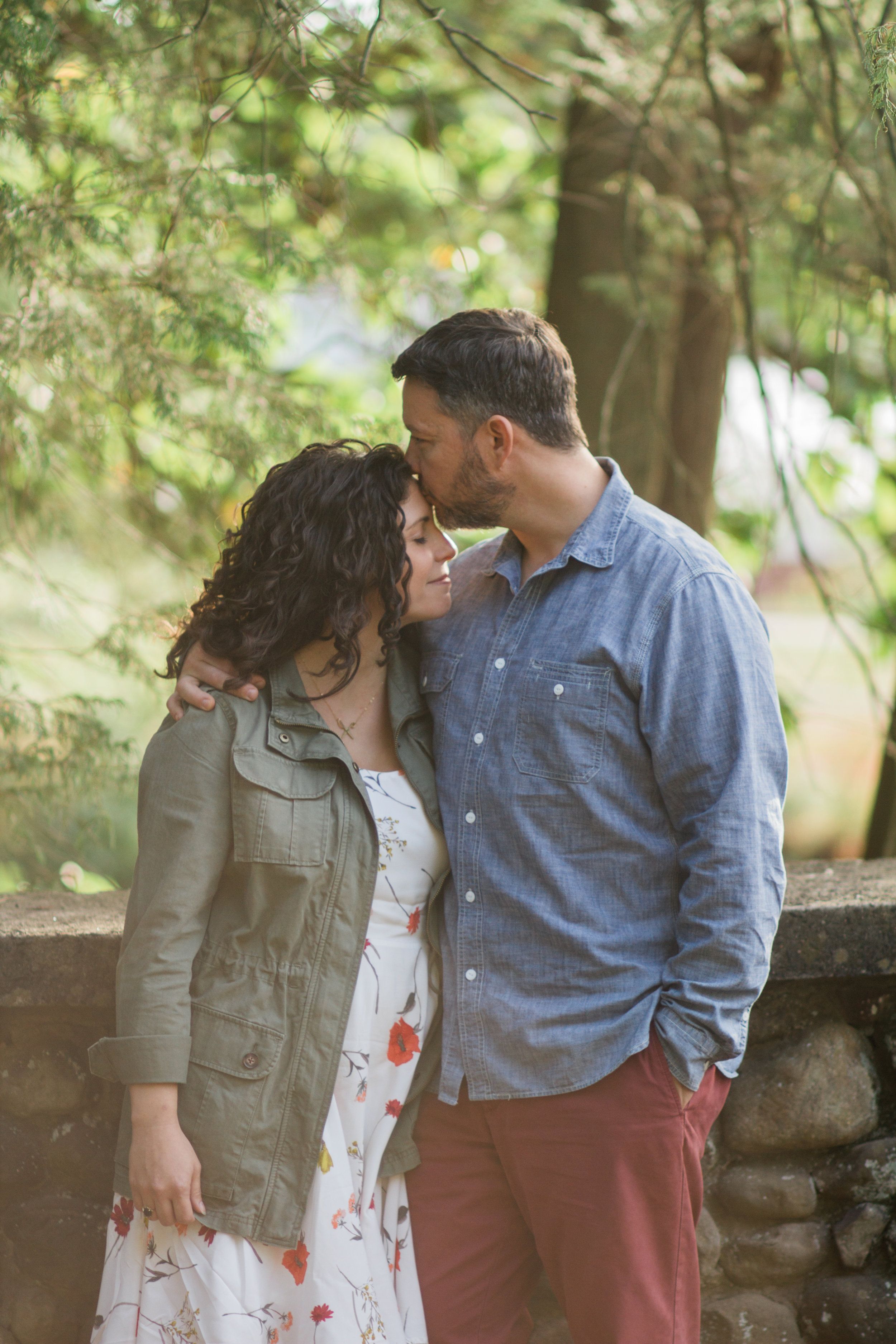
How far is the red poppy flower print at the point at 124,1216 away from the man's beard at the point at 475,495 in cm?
121

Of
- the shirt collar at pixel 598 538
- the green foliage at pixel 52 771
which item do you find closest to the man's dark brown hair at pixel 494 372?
the shirt collar at pixel 598 538

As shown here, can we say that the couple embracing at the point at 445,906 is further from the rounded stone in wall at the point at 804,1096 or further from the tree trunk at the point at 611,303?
the tree trunk at the point at 611,303

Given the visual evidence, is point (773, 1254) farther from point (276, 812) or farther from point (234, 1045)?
point (276, 812)

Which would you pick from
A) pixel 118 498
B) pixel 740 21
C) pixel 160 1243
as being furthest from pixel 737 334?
pixel 160 1243

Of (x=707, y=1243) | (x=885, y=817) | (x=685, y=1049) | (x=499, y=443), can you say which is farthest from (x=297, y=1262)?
(x=885, y=817)

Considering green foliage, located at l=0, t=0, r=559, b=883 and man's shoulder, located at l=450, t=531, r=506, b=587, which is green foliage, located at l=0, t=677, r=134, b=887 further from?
man's shoulder, located at l=450, t=531, r=506, b=587

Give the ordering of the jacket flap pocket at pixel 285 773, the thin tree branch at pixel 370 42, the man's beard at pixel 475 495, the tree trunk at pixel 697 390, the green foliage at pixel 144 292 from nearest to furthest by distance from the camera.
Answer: the jacket flap pocket at pixel 285 773 → the man's beard at pixel 475 495 → the thin tree branch at pixel 370 42 → the green foliage at pixel 144 292 → the tree trunk at pixel 697 390

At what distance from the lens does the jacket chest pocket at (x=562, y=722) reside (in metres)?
1.71

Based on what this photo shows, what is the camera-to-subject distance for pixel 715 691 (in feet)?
5.41

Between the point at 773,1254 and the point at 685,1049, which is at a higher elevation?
the point at 685,1049

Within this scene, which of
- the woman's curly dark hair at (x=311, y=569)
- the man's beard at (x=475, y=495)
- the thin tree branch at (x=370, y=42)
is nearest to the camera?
the woman's curly dark hair at (x=311, y=569)

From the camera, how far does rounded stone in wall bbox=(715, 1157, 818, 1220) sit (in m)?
1.95

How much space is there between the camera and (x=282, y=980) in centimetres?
166

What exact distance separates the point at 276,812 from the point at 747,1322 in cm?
126
